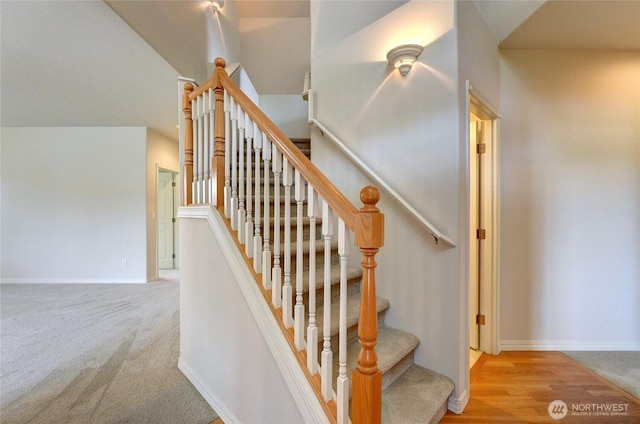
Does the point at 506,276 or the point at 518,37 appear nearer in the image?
the point at 518,37

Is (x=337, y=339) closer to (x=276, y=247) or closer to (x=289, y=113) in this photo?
(x=276, y=247)

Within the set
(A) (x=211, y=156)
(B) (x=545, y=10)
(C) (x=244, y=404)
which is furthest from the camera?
(B) (x=545, y=10)

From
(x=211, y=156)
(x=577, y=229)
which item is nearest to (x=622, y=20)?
(x=577, y=229)

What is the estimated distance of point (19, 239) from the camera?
4156 millimetres

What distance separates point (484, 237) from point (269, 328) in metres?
1.89

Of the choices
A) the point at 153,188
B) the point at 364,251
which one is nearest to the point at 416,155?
the point at 364,251

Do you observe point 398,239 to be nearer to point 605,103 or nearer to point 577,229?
point 577,229

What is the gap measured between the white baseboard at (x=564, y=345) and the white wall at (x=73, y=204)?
474 centimetres

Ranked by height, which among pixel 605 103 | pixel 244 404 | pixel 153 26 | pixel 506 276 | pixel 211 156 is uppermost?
pixel 153 26

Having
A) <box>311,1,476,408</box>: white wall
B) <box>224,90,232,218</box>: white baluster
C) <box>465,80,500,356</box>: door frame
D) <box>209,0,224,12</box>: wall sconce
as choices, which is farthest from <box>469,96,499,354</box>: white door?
<box>209,0,224,12</box>: wall sconce

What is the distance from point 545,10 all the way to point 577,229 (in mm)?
1688

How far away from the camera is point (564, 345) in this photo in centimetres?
227

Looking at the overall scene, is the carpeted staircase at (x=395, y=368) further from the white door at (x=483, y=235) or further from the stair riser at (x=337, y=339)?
the white door at (x=483, y=235)

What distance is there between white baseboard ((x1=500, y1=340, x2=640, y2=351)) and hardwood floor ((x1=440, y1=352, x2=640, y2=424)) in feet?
0.40
